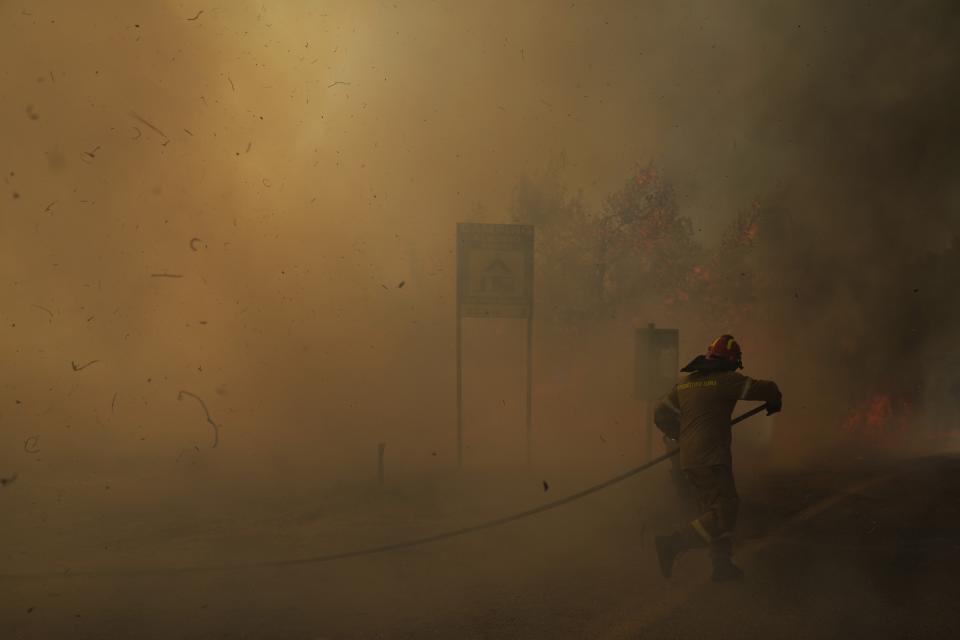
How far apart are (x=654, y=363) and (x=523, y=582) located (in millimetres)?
3543

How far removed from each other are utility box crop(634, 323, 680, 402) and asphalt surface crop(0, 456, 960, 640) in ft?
3.65

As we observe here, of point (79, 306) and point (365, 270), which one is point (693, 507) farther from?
point (365, 270)

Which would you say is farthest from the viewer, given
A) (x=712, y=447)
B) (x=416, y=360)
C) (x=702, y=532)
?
(x=416, y=360)

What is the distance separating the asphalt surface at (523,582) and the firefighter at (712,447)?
0.23m

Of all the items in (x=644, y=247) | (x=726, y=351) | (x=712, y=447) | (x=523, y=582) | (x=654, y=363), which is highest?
(x=644, y=247)

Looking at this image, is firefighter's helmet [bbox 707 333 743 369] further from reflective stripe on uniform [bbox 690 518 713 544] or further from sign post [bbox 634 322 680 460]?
sign post [bbox 634 322 680 460]

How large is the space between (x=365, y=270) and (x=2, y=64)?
9.17 m

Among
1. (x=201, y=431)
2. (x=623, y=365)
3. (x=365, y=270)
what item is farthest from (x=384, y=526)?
(x=623, y=365)

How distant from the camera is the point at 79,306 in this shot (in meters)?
15.3

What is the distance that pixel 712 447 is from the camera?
5.32m

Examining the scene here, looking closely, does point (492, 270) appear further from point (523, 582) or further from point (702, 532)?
point (702, 532)

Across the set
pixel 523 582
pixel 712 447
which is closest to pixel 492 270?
pixel 712 447

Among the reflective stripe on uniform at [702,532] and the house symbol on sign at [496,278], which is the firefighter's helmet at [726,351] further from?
the house symbol on sign at [496,278]

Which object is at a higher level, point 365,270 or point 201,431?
point 365,270
